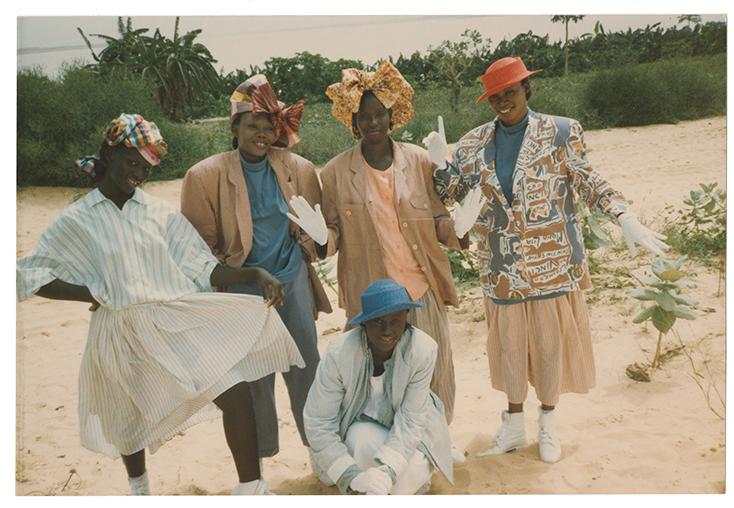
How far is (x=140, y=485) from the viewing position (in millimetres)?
3490

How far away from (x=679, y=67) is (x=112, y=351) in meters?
3.60

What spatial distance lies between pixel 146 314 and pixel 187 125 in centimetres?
116

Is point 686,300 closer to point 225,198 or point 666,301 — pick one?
point 666,301

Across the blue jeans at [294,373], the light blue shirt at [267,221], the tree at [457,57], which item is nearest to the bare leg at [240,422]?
the blue jeans at [294,373]

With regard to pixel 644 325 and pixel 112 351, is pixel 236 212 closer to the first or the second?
pixel 112 351

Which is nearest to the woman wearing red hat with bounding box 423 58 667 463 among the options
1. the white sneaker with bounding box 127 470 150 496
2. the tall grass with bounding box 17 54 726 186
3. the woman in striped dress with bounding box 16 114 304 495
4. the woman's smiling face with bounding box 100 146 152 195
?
the tall grass with bounding box 17 54 726 186

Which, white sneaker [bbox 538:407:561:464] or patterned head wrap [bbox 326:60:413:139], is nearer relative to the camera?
patterned head wrap [bbox 326:60:413:139]

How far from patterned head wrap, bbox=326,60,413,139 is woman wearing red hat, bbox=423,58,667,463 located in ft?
0.83

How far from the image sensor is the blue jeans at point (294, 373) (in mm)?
3600

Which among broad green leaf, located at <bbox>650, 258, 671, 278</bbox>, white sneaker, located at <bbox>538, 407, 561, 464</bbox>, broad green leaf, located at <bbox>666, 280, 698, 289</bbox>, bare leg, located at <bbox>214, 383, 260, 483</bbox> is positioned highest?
broad green leaf, located at <bbox>650, 258, 671, 278</bbox>

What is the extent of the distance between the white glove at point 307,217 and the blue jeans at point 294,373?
25cm

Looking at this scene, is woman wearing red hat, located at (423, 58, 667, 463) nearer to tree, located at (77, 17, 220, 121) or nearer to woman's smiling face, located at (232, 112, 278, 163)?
woman's smiling face, located at (232, 112, 278, 163)

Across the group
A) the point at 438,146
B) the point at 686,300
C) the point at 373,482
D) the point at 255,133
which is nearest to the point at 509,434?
the point at 373,482

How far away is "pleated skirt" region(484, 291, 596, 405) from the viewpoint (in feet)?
12.3
